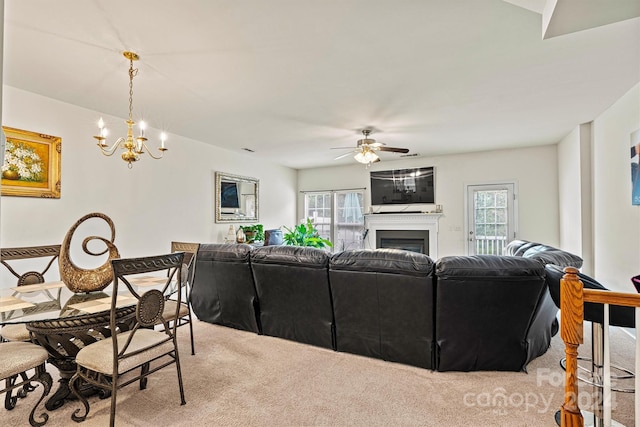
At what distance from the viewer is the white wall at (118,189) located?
11.3ft

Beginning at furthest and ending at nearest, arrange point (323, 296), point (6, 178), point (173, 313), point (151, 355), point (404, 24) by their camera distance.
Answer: point (6, 178) < point (323, 296) < point (173, 313) < point (404, 24) < point (151, 355)

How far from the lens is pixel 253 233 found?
6371 millimetres

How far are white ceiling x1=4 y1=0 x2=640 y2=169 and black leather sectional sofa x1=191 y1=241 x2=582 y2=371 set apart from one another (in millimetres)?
1658

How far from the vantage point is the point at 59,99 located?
3672 millimetres

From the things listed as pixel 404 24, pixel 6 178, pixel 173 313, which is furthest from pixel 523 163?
pixel 6 178

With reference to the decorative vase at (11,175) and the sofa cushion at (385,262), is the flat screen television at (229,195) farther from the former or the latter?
the sofa cushion at (385,262)

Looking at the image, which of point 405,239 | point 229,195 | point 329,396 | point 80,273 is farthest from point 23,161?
point 405,239

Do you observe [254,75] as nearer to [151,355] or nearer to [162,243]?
[151,355]

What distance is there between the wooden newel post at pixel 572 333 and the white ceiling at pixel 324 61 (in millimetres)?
1500

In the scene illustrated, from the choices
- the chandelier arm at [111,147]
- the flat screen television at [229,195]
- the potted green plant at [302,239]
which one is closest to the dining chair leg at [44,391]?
the chandelier arm at [111,147]

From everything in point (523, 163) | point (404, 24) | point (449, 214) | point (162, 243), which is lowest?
point (162, 243)

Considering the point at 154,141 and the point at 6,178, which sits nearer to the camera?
the point at 6,178

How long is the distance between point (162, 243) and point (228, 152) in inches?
85.8

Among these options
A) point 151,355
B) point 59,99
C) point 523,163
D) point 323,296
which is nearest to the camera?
point 151,355
